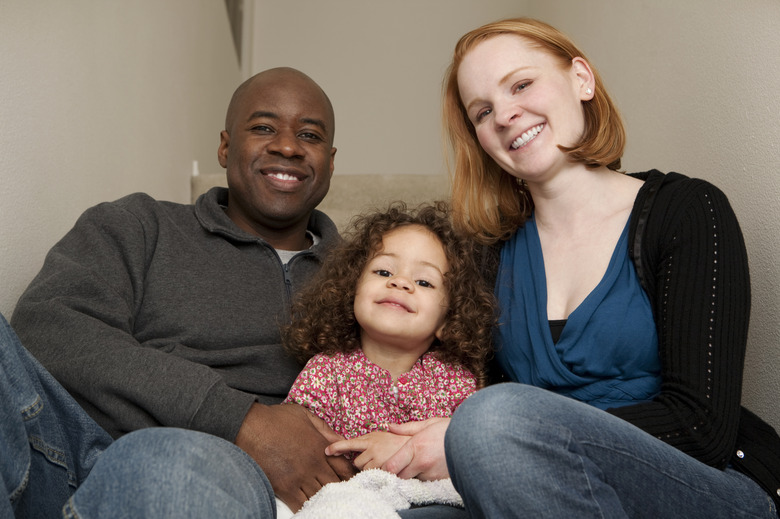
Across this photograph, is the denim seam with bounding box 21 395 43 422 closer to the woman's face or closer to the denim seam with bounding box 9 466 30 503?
the denim seam with bounding box 9 466 30 503

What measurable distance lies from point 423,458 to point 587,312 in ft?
1.21

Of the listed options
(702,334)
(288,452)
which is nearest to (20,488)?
(288,452)

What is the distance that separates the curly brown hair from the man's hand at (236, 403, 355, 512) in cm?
22

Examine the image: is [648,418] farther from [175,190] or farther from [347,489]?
[175,190]

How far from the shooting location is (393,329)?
1.38 metres

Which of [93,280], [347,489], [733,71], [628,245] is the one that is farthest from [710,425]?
[93,280]

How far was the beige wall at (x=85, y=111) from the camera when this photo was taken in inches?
58.7

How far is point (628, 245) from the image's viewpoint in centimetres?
126

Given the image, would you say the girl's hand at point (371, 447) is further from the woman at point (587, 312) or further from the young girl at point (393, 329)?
the woman at point (587, 312)

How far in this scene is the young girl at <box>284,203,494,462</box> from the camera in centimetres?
136

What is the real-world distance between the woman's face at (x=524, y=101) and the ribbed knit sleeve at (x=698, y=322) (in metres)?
0.24

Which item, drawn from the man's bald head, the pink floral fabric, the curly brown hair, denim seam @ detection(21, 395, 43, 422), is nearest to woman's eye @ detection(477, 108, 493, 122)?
the curly brown hair

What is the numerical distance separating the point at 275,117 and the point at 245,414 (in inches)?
35.4

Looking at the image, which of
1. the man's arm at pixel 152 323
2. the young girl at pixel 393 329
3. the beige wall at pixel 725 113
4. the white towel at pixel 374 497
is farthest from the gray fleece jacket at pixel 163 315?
the beige wall at pixel 725 113
